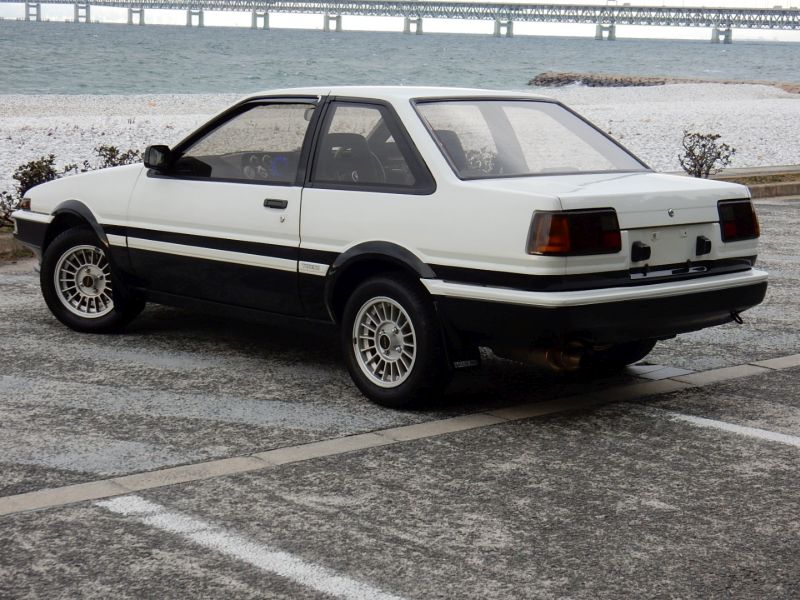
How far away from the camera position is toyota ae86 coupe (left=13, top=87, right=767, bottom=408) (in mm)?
5684

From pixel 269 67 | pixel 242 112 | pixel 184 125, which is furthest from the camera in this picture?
pixel 269 67

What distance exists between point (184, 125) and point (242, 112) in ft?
83.0

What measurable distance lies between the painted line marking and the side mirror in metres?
2.39

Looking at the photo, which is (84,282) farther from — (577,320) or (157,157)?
(577,320)

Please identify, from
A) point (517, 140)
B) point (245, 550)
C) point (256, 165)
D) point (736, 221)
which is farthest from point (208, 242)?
point (245, 550)

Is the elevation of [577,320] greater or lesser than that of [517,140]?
lesser

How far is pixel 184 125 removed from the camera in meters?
31.8

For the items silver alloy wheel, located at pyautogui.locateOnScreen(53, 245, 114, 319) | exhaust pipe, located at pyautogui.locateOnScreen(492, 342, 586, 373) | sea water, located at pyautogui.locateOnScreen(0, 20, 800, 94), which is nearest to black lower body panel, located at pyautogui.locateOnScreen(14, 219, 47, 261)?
silver alloy wheel, located at pyautogui.locateOnScreen(53, 245, 114, 319)

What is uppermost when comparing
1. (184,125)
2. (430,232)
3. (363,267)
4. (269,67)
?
(269,67)

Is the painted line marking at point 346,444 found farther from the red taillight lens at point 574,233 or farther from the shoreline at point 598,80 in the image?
the shoreline at point 598,80

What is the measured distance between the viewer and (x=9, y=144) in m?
25.1

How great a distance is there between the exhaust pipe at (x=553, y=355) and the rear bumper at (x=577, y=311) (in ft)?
0.20

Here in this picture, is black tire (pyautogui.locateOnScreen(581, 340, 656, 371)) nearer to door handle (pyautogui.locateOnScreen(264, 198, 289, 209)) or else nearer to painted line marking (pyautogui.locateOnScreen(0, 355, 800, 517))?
painted line marking (pyautogui.locateOnScreen(0, 355, 800, 517))

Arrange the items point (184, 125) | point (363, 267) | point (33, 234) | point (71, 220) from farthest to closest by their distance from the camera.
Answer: point (184, 125) → point (33, 234) → point (71, 220) → point (363, 267)
